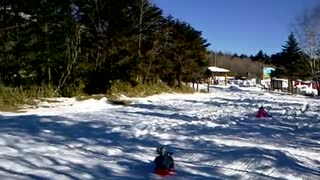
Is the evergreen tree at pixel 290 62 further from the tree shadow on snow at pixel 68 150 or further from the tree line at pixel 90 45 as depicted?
the tree shadow on snow at pixel 68 150

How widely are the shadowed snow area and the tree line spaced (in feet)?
20.9

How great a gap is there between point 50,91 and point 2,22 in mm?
3588

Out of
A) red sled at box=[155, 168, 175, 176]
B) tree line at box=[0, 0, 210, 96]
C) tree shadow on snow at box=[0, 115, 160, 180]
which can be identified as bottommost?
red sled at box=[155, 168, 175, 176]

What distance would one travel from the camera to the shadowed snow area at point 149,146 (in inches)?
265

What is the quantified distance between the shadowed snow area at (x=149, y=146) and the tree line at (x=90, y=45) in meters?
6.38

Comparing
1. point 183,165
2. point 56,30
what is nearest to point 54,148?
point 183,165

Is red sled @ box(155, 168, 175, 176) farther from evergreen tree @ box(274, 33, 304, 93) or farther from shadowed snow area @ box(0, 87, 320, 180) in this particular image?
evergreen tree @ box(274, 33, 304, 93)

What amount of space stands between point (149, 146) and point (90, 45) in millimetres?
17508

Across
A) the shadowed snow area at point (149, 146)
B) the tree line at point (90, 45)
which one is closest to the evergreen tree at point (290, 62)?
the tree line at point (90, 45)

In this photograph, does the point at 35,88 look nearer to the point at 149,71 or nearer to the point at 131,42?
the point at 131,42

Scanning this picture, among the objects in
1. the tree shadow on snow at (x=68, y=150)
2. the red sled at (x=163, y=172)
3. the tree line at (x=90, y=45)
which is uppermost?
the tree line at (x=90, y=45)

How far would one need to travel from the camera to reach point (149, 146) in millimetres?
8969

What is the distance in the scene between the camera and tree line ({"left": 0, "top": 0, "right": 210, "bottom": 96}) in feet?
65.6

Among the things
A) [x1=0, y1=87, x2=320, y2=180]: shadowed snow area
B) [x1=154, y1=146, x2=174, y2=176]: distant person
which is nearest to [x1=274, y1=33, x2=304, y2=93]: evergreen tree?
[x1=0, y1=87, x2=320, y2=180]: shadowed snow area
